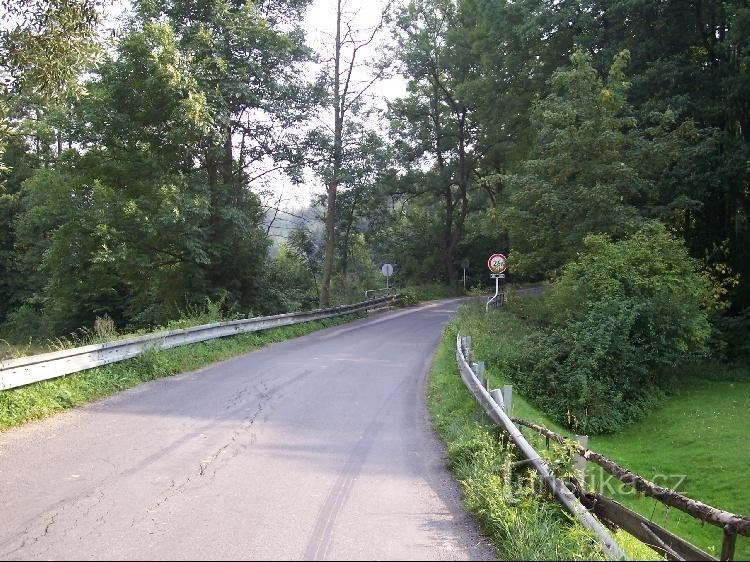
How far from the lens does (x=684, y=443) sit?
12336 millimetres

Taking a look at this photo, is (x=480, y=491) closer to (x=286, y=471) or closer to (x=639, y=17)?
(x=286, y=471)

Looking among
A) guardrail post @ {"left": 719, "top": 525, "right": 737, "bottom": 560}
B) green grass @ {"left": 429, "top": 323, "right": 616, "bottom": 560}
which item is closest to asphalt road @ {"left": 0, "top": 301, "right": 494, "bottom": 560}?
green grass @ {"left": 429, "top": 323, "right": 616, "bottom": 560}

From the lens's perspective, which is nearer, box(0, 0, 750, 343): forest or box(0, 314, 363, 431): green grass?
box(0, 314, 363, 431): green grass

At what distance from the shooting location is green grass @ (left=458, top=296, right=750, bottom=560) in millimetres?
8727

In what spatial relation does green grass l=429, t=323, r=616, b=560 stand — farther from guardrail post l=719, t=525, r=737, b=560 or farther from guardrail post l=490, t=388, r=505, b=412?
guardrail post l=719, t=525, r=737, b=560

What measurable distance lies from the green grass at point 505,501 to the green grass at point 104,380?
535cm

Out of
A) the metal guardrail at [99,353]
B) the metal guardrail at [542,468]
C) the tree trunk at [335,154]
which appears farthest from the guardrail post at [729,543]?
the tree trunk at [335,154]

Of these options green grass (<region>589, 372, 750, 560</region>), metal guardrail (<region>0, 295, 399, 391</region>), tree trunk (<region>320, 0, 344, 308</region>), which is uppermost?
tree trunk (<region>320, 0, 344, 308</region>)

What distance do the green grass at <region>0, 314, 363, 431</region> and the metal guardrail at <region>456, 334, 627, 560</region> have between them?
5.79 m

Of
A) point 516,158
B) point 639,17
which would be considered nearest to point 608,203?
point 639,17

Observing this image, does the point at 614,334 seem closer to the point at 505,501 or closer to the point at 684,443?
the point at 684,443

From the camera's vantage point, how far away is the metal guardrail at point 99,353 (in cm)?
820

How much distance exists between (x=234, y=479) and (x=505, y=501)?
257 cm

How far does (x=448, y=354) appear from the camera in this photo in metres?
15.3
